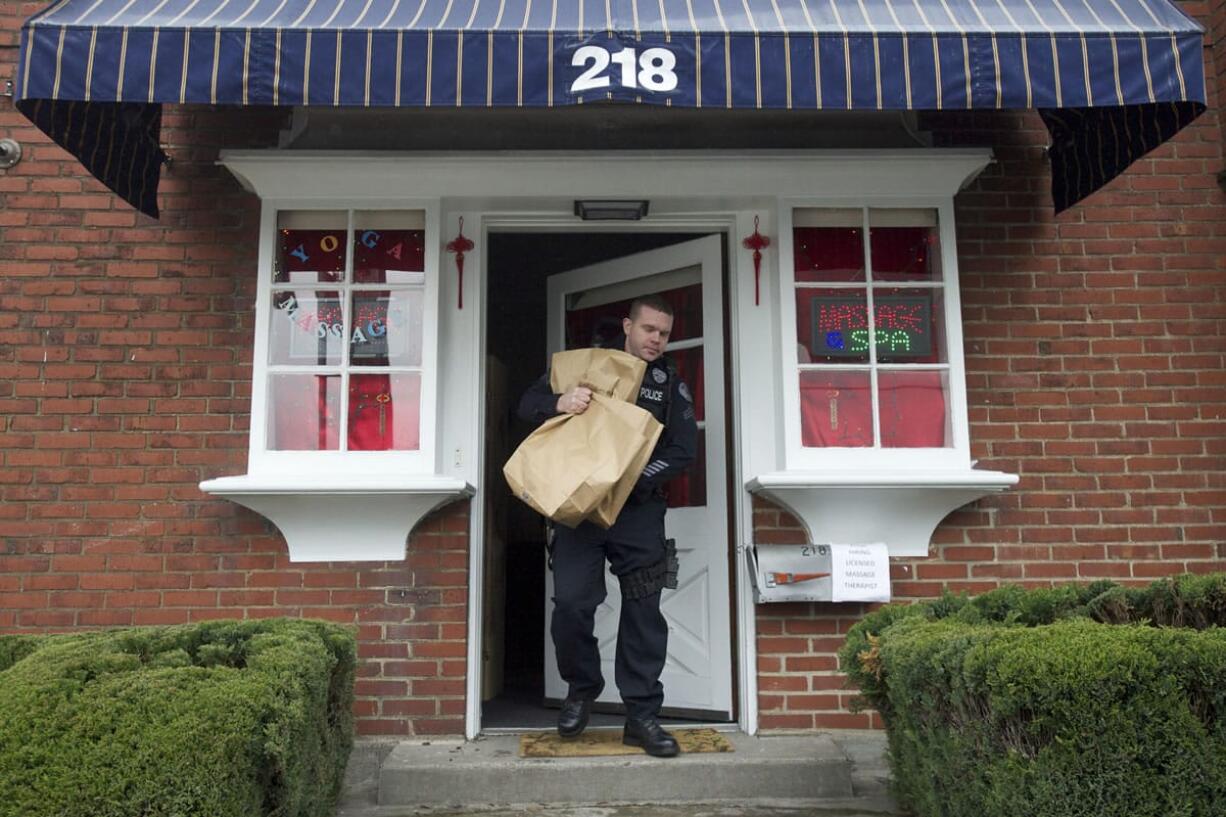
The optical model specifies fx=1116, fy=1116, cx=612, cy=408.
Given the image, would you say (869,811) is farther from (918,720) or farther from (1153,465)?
(1153,465)

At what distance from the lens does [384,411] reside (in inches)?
202

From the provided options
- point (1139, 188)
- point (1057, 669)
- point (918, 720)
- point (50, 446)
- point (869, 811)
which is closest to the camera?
point (1057, 669)

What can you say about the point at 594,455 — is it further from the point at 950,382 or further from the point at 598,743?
the point at 950,382

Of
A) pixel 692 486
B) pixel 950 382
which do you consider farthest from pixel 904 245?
pixel 692 486

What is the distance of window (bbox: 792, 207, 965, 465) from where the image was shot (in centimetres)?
514

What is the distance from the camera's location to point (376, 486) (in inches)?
190

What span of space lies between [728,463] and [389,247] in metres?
1.93

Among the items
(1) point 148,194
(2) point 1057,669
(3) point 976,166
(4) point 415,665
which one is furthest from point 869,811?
(1) point 148,194

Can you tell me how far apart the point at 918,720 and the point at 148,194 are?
4.07 meters

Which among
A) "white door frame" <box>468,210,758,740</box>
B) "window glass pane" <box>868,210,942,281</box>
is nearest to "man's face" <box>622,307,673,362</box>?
"white door frame" <box>468,210,758,740</box>

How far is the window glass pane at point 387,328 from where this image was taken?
517 centimetres

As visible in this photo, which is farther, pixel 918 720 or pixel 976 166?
pixel 976 166

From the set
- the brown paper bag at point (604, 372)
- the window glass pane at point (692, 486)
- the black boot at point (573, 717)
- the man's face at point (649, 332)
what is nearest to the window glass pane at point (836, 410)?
the window glass pane at point (692, 486)

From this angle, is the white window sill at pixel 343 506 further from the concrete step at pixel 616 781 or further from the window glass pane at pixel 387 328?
the concrete step at pixel 616 781
